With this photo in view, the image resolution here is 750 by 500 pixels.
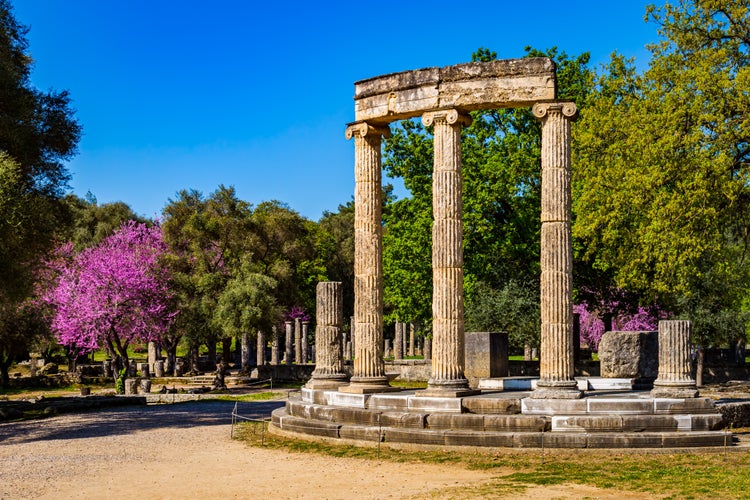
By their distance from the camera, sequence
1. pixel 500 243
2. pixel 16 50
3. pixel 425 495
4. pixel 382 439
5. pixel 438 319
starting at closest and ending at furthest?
pixel 425 495, pixel 382 439, pixel 438 319, pixel 16 50, pixel 500 243

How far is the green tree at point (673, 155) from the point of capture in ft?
87.6

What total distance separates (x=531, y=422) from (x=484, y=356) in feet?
28.6

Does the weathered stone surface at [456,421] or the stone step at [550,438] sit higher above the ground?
the weathered stone surface at [456,421]

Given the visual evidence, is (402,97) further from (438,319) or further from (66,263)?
(66,263)

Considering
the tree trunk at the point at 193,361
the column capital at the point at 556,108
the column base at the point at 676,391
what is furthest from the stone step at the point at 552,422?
the tree trunk at the point at 193,361

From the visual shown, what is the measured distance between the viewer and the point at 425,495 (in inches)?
500

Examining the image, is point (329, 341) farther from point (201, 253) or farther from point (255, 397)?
point (201, 253)

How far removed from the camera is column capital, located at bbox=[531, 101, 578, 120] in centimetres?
1855

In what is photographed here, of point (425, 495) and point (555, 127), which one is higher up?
point (555, 127)

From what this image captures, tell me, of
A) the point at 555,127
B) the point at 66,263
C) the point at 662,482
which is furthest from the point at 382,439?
the point at 66,263

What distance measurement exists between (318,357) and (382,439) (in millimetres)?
4883

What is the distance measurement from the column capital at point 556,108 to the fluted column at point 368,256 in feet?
14.1

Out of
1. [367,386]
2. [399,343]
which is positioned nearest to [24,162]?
[367,386]

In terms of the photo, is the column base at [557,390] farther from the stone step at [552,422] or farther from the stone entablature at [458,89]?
the stone entablature at [458,89]
